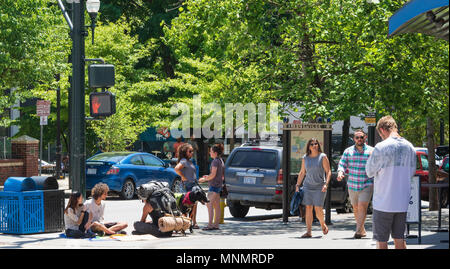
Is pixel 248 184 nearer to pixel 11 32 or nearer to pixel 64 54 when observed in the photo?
pixel 11 32

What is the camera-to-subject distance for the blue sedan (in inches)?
929

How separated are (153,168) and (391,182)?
17.4 m

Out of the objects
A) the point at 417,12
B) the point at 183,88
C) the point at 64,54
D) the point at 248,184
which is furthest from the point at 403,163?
the point at 183,88

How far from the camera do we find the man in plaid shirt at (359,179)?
12.8m

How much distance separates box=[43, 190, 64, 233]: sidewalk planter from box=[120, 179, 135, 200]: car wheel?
1008 centimetres

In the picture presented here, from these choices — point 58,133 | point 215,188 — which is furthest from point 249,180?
point 58,133

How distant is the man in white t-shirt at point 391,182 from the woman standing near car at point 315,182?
183 inches

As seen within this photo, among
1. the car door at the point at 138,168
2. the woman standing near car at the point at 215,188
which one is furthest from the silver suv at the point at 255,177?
the car door at the point at 138,168

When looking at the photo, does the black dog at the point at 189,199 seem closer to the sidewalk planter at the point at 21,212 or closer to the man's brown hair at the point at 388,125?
the sidewalk planter at the point at 21,212

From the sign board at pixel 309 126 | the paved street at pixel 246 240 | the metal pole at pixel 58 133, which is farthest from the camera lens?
the metal pole at pixel 58 133

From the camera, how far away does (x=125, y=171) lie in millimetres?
23938

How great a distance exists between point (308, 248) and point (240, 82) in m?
7.80

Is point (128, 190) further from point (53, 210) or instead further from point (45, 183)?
point (45, 183)

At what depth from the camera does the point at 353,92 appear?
52.2ft
